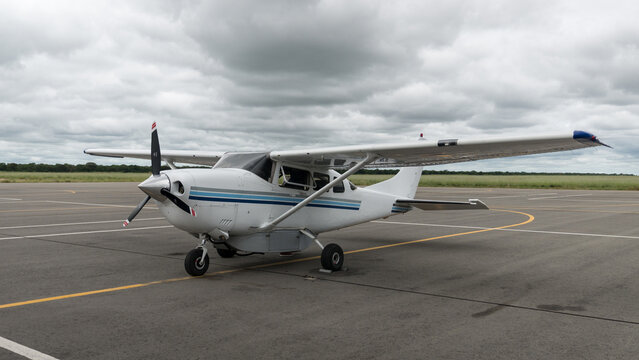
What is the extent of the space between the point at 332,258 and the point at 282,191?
1597 mm

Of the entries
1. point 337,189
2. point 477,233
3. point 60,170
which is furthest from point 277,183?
point 60,170

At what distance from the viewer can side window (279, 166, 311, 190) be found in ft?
28.6

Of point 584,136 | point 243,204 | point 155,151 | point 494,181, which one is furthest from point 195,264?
point 494,181

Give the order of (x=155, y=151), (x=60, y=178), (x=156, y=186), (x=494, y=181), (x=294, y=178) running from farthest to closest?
(x=60, y=178)
(x=494, y=181)
(x=294, y=178)
(x=155, y=151)
(x=156, y=186)

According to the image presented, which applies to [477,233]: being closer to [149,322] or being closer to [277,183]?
[277,183]

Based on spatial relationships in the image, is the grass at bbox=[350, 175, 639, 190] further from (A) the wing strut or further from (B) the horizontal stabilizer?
(A) the wing strut

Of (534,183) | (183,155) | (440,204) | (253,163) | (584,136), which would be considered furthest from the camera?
(534,183)

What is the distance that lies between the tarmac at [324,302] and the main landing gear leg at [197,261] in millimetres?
198

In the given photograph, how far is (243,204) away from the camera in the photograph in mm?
7840

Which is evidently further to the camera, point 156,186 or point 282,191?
point 282,191

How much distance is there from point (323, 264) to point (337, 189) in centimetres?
217

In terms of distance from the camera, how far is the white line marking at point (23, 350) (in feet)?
13.0

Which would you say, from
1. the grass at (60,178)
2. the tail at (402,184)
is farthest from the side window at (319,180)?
the grass at (60,178)

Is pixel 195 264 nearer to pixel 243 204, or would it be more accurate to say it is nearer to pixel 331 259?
pixel 243 204
